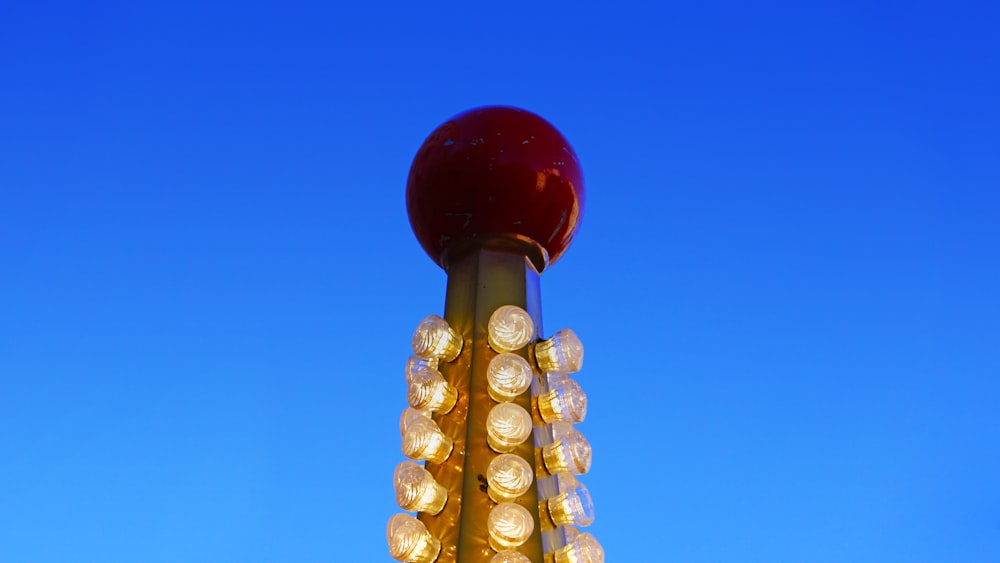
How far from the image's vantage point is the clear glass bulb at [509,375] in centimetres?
270

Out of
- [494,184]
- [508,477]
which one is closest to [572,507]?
[508,477]

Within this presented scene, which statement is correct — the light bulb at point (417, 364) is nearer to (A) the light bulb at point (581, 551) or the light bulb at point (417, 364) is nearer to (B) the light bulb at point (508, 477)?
(B) the light bulb at point (508, 477)

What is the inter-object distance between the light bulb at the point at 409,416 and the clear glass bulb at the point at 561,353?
0.42 m

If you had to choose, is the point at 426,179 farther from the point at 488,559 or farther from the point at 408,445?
the point at 488,559

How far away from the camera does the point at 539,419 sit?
112 inches

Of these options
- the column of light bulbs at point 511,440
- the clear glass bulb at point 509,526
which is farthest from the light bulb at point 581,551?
the clear glass bulb at point 509,526

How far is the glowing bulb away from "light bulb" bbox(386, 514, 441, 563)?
37cm

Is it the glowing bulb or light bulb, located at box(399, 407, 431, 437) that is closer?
the glowing bulb

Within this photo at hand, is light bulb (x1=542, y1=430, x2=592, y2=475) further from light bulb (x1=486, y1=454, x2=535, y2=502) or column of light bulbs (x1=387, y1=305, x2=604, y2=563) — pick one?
light bulb (x1=486, y1=454, x2=535, y2=502)

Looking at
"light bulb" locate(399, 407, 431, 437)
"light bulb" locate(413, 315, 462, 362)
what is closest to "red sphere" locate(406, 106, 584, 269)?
"light bulb" locate(413, 315, 462, 362)

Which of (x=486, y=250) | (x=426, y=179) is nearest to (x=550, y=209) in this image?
(x=486, y=250)

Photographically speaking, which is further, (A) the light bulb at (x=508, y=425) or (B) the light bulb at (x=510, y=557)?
(A) the light bulb at (x=508, y=425)

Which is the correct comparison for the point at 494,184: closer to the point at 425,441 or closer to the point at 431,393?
the point at 431,393

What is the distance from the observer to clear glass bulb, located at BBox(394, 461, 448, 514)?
2625mm
